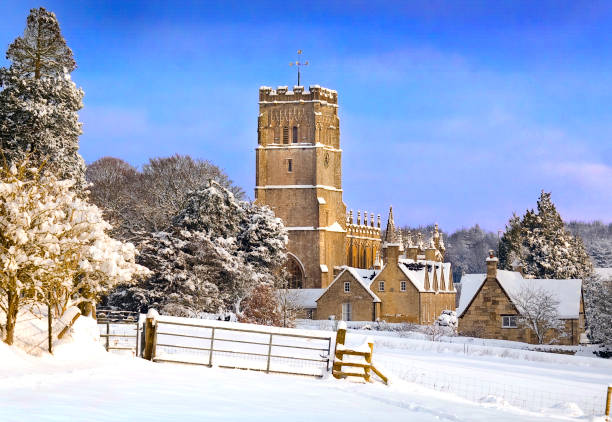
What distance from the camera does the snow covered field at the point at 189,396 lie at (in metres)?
13.3

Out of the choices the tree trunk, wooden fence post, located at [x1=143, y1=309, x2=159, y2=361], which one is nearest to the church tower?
wooden fence post, located at [x1=143, y1=309, x2=159, y2=361]

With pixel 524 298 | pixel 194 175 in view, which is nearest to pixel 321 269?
pixel 194 175

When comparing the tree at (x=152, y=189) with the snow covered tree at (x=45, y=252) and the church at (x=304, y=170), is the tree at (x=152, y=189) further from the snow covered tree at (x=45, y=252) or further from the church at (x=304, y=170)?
the snow covered tree at (x=45, y=252)

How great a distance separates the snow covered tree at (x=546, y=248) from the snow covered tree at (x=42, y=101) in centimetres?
4593

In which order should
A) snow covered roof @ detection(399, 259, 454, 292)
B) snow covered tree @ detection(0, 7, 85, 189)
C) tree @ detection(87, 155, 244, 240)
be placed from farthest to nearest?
snow covered roof @ detection(399, 259, 454, 292)
tree @ detection(87, 155, 244, 240)
snow covered tree @ detection(0, 7, 85, 189)

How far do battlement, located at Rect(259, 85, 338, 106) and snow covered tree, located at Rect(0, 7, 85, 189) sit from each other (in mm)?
44657

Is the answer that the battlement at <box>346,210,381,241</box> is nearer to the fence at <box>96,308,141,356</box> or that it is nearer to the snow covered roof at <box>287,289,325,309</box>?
the snow covered roof at <box>287,289,325,309</box>

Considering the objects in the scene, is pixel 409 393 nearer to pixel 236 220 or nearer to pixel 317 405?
pixel 317 405

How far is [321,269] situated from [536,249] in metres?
19.3

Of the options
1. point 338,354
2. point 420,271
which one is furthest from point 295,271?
point 338,354

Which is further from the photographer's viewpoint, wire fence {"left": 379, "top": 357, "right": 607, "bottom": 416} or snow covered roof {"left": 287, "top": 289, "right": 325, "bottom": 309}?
snow covered roof {"left": 287, "top": 289, "right": 325, "bottom": 309}

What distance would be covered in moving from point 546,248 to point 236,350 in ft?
178

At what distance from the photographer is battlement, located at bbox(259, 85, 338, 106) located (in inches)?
3386

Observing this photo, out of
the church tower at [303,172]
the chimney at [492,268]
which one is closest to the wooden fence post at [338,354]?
the chimney at [492,268]
